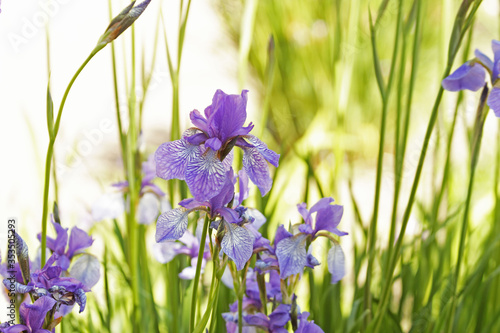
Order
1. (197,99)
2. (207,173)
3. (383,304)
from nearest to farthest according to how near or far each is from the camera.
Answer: (207,173) → (383,304) → (197,99)

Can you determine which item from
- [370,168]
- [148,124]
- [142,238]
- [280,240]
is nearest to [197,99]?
[148,124]

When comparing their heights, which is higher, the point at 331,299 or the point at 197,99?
the point at 197,99

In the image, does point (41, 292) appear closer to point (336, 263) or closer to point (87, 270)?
point (87, 270)

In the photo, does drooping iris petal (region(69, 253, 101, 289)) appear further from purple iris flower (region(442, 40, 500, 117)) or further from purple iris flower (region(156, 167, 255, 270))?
purple iris flower (region(442, 40, 500, 117))

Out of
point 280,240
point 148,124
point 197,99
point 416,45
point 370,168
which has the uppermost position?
point 197,99

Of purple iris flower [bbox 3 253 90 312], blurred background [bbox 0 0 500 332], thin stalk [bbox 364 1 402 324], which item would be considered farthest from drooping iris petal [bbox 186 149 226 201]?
blurred background [bbox 0 0 500 332]

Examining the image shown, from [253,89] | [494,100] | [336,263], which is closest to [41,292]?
[336,263]

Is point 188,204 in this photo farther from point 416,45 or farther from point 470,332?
point 470,332
